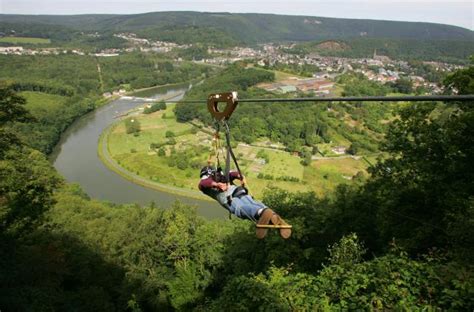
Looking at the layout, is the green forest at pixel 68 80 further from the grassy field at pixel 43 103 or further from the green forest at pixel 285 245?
the green forest at pixel 285 245

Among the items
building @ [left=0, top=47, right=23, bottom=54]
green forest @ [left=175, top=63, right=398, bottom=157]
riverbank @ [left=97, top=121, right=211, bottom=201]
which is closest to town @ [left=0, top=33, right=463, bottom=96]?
building @ [left=0, top=47, right=23, bottom=54]

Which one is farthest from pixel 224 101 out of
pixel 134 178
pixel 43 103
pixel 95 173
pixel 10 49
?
pixel 10 49

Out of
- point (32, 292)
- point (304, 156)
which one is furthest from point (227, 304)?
point (304, 156)

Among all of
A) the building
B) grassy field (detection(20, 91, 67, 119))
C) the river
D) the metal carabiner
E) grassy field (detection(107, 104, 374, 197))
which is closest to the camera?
the metal carabiner

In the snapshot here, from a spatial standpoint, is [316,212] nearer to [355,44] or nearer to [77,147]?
[77,147]

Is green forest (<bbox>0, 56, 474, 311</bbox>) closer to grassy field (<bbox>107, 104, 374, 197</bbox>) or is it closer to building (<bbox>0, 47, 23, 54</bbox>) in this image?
grassy field (<bbox>107, 104, 374, 197</bbox>)

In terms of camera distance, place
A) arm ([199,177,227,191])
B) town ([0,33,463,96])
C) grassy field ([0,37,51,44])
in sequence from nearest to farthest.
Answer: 1. arm ([199,177,227,191])
2. town ([0,33,463,96])
3. grassy field ([0,37,51,44])

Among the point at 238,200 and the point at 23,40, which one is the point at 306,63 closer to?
the point at 23,40
